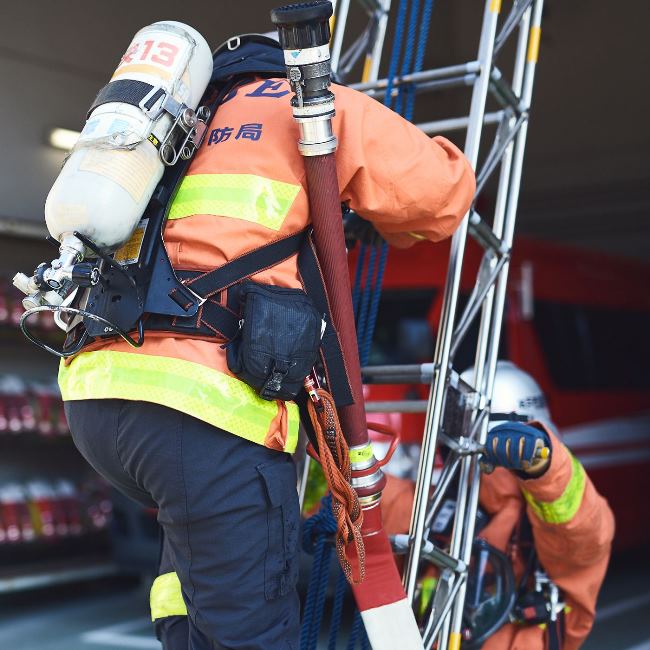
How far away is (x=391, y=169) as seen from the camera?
1.89 meters

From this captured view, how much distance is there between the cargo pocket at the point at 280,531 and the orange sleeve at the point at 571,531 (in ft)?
2.79

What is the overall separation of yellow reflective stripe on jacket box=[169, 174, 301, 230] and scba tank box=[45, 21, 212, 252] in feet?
0.28

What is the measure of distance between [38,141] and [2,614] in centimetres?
326

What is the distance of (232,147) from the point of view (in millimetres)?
1892

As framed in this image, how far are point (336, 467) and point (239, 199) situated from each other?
1.93ft

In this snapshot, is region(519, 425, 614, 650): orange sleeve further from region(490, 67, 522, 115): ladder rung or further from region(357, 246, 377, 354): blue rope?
region(490, 67, 522, 115): ladder rung

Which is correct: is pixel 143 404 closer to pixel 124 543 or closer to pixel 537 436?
pixel 537 436

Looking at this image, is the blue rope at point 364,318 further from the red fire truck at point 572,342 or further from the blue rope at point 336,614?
the red fire truck at point 572,342

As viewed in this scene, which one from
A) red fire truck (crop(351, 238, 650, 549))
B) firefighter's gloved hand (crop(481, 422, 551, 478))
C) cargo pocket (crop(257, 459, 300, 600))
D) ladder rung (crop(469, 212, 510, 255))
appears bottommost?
red fire truck (crop(351, 238, 650, 549))

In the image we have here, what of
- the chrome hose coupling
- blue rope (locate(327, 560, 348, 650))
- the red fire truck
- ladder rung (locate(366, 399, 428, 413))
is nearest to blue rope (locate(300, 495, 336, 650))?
blue rope (locate(327, 560, 348, 650))

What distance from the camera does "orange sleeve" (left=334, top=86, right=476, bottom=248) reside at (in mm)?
1891

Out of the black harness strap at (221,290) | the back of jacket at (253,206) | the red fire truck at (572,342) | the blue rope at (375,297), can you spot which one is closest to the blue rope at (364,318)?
the blue rope at (375,297)

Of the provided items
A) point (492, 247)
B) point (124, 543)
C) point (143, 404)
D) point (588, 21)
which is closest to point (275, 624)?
point (143, 404)

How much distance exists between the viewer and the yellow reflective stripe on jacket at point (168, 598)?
2141mm
